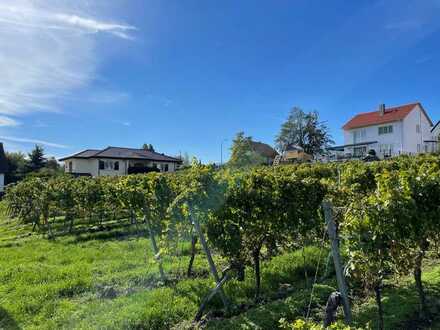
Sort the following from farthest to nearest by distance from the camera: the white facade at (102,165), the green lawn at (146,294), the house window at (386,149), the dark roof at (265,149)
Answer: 1. the dark roof at (265,149)
2. the white facade at (102,165)
3. the house window at (386,149)
4. the green lawn at (146,294)

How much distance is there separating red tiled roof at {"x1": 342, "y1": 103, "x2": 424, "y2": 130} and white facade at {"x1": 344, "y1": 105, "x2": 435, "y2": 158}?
41 centimetres

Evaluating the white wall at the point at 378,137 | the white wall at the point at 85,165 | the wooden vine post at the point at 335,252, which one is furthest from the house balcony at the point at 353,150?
the wooden vine post at the point at 335,252

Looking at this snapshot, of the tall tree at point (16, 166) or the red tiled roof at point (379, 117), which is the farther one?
the tall tree at point (16, 166)

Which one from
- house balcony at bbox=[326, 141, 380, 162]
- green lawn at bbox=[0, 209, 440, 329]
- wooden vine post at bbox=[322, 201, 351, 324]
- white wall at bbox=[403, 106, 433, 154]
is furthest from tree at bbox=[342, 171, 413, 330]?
white wall at bbox=[403, 106, 433, 154]

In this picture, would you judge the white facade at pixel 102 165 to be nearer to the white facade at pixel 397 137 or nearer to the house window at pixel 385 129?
the white facade at pixel 397 137

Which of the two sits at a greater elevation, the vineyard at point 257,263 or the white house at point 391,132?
the white house at point 391,132

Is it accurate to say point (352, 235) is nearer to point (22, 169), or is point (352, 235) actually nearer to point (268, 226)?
point (268, 226)

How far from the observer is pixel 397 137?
1398 inches

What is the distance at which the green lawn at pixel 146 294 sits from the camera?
177 inches

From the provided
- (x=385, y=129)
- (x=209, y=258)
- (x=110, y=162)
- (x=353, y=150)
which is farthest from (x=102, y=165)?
(x=209, y=258)

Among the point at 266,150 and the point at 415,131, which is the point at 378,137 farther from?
the point at 266,150

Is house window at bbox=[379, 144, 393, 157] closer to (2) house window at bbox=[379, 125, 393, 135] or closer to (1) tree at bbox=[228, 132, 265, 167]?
(2) house window at bbox=[379, 125, 393, 135]

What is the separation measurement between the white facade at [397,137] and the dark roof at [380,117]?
0.38 metres

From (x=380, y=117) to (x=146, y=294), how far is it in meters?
39.0
